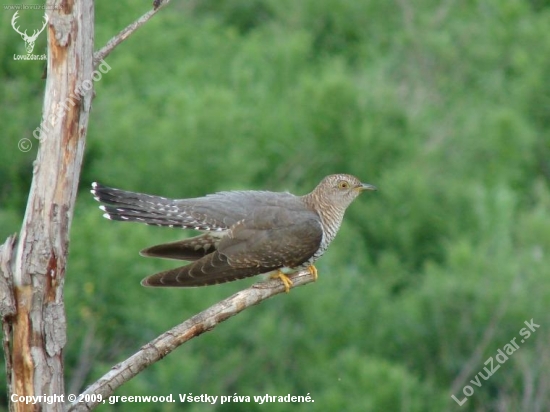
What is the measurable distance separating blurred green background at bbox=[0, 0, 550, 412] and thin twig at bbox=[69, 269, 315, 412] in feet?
21.6

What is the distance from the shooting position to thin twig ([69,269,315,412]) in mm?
5008

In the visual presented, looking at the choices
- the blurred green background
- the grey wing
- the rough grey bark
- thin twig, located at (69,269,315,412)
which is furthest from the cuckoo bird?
the blurred green background

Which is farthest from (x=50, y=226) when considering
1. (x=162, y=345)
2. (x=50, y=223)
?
(x=162, y=345)

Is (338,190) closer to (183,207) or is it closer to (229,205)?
(229,205)

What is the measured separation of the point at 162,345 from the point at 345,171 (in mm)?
10727

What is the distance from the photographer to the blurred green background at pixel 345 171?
42.1 feet

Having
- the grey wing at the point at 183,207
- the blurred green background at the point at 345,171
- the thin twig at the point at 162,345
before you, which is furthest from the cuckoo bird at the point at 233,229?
the blurred green background at the point at 345,171

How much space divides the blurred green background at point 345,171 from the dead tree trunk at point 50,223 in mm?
6924

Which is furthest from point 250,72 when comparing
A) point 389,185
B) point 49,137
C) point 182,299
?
point 49,137

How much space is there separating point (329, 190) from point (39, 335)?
8.40 ft

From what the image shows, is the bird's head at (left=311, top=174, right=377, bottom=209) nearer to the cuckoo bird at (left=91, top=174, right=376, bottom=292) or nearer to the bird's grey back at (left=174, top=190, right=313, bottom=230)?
the cuckoo bird at (left=91, top=174, right=376, bottom=292)

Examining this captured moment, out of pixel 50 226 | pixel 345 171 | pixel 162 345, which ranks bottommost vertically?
pixel 345 171

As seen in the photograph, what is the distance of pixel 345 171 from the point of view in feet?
51.6

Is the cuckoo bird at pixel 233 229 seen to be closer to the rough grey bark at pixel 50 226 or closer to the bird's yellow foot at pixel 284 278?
the bird's yellow foot at pixel 284 278
